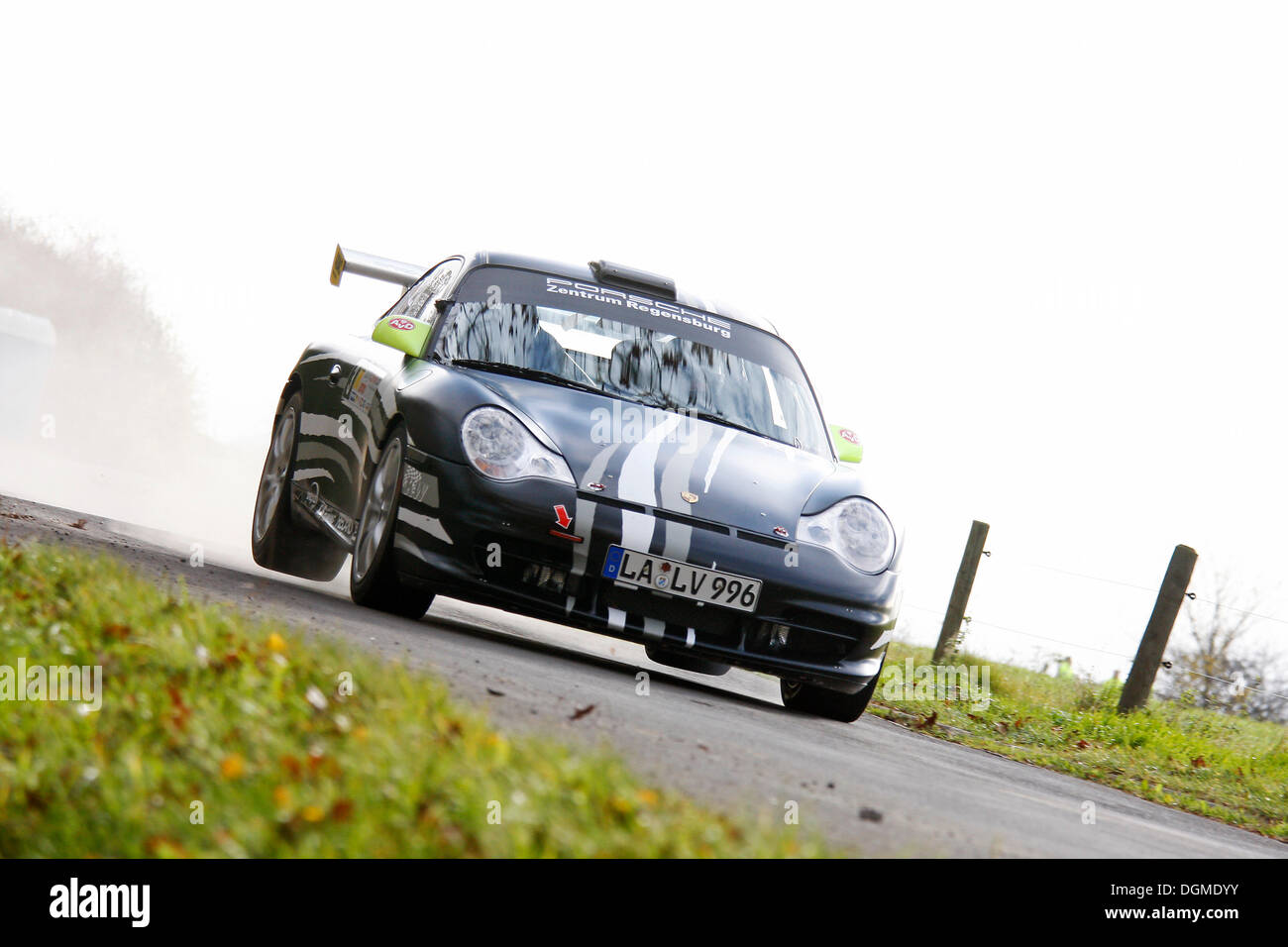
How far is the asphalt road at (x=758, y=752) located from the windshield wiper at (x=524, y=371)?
108 centimetres

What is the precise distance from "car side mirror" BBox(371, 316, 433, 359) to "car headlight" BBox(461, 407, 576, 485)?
0.77 metres

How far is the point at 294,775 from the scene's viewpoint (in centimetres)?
279

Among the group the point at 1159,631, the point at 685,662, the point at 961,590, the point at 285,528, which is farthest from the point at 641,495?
the point at 961,590

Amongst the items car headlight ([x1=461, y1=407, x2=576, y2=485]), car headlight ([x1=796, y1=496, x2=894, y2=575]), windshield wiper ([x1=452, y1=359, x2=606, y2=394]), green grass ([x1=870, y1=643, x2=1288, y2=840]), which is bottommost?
green grass ([x1=870, y1=643, x2=1288, y2=840])

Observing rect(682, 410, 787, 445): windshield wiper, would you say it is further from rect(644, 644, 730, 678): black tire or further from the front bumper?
rect(644, 644, 730, 678): black tire

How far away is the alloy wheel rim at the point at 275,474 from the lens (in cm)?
777

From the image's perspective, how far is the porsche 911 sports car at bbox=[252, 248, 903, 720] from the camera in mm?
5523

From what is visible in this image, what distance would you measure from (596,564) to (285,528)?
282 cm

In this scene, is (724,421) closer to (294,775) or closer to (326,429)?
(326,429)

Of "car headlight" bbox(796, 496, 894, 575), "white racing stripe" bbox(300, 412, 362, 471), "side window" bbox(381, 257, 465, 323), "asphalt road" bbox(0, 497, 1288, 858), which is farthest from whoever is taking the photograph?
"side window" bbox(381, 257, 465, 323)

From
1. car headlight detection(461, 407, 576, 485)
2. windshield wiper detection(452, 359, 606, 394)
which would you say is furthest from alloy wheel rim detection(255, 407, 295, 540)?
car headlight detection(461, 407, 576, 485)
